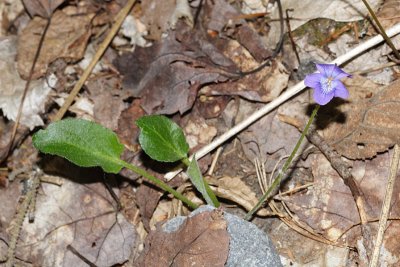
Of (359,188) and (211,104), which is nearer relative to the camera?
(359,188)

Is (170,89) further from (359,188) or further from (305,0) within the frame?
(359,188)

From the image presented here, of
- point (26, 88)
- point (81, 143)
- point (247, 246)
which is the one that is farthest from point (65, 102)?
point (247, 246)

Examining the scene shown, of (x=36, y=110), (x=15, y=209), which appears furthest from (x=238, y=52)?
(x=15, y=209)

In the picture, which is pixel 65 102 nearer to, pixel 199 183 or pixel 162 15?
pixel 162 15

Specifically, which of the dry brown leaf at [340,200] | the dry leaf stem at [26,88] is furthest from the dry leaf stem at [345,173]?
the dry leaf stem at [26,88]

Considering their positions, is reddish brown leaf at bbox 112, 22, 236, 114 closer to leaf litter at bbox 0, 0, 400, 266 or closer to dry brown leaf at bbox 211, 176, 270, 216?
leaf litter at bbox 0, 0, 400, 266

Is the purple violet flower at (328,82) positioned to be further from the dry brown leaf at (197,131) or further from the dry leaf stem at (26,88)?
the dry leaf stem at (26,88)

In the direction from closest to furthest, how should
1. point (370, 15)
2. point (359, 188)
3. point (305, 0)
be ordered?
point (359, 188) < point (370, 15) < point (305, 0)
